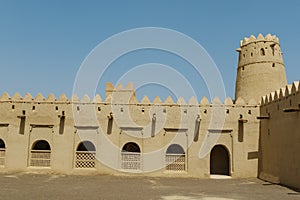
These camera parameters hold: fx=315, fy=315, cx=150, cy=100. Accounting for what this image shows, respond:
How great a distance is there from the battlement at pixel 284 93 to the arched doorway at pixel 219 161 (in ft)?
14.2

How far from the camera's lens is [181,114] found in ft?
53.8

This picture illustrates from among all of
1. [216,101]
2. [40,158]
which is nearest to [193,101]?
[216,101]

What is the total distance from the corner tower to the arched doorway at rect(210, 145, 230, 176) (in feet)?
11.4

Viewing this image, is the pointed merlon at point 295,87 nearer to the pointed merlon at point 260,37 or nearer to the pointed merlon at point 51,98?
the pointed merlon at point 260,37

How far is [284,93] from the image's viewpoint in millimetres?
13359

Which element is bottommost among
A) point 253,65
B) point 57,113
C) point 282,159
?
point 282,159

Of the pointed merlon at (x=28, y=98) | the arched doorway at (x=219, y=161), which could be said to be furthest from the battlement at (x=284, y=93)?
the pointed merlon at (x=28, y=98)

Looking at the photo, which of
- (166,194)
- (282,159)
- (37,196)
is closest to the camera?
(37,196)

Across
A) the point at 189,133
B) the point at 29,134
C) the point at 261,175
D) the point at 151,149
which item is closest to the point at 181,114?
the point at 189,133

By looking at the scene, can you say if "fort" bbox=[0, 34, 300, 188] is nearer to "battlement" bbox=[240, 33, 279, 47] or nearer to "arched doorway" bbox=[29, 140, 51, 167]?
"arched doorway" bbox=[29, 140, 51, 167]

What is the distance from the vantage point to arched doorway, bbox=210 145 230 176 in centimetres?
1856

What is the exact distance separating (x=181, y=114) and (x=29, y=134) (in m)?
7.94

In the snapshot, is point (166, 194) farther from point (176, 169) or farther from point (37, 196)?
point (176, 169)

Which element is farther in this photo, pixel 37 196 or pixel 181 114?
pixel 181 114
